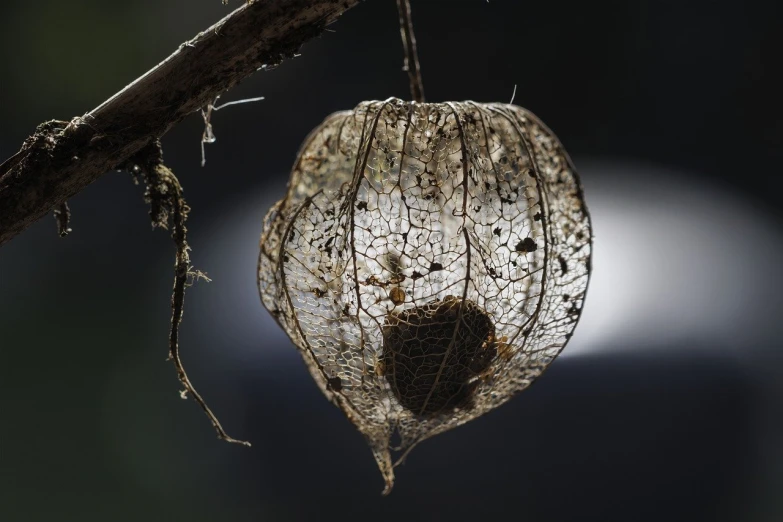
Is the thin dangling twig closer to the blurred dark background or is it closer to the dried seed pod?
the dried seed pod

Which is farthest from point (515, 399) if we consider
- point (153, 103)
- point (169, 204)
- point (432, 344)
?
point (153, 103)

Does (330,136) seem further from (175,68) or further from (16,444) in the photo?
(16,444)

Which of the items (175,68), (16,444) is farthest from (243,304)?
(175,68)

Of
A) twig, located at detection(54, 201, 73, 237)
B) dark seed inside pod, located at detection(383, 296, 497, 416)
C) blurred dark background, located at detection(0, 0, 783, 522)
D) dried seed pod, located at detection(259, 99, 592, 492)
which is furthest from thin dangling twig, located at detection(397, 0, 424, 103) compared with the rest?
blurred dark background, located at detection(0, 0, 783, 522)

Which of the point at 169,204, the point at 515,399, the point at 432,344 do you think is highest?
the point at 169,204

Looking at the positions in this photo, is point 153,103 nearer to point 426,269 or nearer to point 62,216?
point 62,216

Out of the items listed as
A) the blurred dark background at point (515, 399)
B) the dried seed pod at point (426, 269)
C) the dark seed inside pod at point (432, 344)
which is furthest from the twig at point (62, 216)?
the blurred dark background at point (515, 399)
